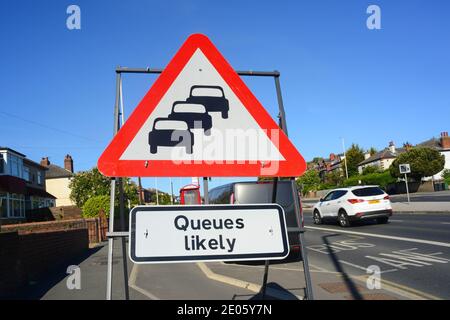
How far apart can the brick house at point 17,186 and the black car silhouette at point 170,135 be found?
107ft

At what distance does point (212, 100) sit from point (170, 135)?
0.36 metres

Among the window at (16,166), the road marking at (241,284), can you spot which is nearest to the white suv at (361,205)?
the road marking at (241,284)

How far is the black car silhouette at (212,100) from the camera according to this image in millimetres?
2785

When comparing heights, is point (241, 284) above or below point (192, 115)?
below

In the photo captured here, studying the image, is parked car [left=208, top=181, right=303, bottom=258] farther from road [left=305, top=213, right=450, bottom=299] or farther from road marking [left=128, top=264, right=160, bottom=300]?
road marking [left=128, top=264, right=160, bottom=300]

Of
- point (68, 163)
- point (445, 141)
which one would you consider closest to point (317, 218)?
point (68, 163)

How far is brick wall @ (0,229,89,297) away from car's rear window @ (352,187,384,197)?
37.2 feet

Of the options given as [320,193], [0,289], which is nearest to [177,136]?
[0,289]

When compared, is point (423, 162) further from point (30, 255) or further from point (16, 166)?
point (30, 255)

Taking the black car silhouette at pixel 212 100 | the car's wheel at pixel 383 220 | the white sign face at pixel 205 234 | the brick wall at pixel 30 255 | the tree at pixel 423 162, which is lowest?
the car's wheel at pixel 383 220

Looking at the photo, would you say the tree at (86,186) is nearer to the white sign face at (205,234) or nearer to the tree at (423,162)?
the tree at (423,162)

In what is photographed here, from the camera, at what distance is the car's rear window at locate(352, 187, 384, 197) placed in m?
18.3

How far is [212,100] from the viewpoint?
2.81 meters
